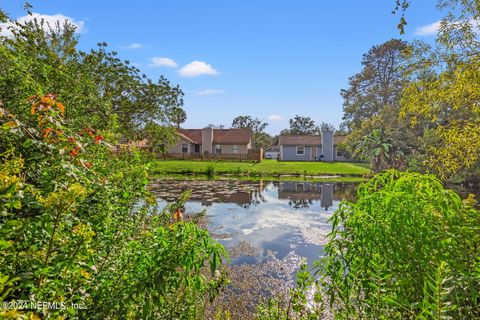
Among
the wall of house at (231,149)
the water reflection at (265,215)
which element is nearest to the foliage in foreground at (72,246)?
the water reflection at (265,215)

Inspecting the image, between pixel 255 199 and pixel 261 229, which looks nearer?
pixel 261 229

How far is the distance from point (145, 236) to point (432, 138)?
89.6 feet

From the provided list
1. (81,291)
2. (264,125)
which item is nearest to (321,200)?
(81,291)

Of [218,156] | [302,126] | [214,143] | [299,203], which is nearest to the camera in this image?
[299,203]

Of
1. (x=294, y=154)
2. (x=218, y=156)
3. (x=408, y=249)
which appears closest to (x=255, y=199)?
(x=408, y=249)

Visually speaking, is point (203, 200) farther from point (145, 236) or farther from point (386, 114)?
point (386, 114)

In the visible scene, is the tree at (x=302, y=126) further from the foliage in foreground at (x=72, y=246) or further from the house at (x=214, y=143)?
the foliage in foreground at (x=72, y=246)

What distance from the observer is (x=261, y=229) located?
34.7ft

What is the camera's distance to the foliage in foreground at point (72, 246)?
4.50 ft

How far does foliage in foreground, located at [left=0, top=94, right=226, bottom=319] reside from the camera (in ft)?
Answer: 4.50

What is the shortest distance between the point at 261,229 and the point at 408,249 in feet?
29.6

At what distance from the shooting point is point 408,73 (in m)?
5.54

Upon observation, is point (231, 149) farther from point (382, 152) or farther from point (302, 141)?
point (382, 152)

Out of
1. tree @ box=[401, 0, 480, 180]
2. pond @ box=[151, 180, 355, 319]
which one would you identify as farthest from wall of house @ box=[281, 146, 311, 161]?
tree @ box=[401, 0, 480, 180]
